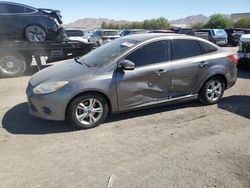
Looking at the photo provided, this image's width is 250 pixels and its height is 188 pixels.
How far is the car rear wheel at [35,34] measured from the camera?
34.9ft

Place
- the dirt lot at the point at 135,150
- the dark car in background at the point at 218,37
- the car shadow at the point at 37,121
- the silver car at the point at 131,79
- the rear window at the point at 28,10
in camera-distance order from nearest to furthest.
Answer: the dirt lot at the point at 135,150
the silver car at the point at 131,79
the car shadow at the point at 37,121
the rear window at the point at 28,10
the dark car in background at the point at 218,37

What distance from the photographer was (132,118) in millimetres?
5711

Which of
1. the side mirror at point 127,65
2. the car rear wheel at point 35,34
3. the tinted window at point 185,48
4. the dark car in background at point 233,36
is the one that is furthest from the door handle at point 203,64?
the dark car in background at point 233,36

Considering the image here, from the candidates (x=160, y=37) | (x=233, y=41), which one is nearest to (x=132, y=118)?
(x=160, y=37)

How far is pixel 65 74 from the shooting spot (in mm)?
5238

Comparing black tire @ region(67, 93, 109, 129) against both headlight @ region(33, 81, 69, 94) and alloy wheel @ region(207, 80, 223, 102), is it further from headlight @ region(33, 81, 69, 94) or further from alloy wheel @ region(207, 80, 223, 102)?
alloy wheel @ region(207, 80, 223, 102)

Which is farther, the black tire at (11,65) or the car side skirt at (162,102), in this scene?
the black tire at (11,65)

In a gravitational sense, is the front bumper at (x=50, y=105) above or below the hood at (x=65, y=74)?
below

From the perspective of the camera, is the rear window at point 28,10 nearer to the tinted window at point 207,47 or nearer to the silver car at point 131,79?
the silver car at point 131,79

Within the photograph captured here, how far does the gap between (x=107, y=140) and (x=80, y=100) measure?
833 mm

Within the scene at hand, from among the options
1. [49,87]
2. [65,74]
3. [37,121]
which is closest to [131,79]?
[65,74]

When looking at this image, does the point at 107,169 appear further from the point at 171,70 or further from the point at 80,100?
the point at 171,70

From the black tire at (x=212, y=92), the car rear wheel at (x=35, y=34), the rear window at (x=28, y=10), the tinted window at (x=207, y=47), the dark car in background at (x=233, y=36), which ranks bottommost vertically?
the dark car in background at (x=233, y=36)

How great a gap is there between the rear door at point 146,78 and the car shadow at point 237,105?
147 cm
